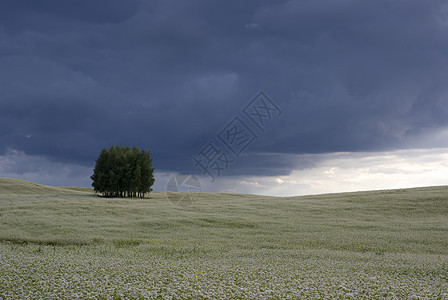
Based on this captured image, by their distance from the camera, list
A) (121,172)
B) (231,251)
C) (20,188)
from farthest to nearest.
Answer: (20,188) → (121,172) → (231,251)

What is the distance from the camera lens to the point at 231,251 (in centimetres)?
1995

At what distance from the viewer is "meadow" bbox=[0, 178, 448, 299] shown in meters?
10.8

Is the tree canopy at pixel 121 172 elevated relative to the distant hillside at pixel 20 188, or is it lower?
elevated

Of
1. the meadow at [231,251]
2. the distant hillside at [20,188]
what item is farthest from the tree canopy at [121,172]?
the meadow at [231,251]

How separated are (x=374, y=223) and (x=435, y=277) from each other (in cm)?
1755

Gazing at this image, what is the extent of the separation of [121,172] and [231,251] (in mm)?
51705

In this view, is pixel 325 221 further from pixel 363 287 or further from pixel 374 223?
pixel 363 287

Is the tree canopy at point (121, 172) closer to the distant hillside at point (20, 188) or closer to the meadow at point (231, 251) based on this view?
the distant hillside at point (20, 188)

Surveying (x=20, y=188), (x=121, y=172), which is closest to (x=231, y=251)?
(x=121, y=172)

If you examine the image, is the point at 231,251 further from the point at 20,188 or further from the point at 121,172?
the point at 20,188

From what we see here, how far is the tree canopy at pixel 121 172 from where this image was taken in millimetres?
67688

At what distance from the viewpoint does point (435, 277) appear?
14.0m

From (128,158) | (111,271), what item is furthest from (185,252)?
(128,158)

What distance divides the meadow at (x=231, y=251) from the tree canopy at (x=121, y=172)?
92.7 feet
